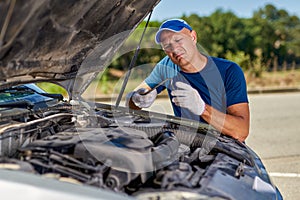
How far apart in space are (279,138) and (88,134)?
5324mm

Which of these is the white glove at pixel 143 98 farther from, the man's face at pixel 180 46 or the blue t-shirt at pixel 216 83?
the man's face at pixel 180 46

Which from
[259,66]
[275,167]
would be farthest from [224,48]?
[275,167]

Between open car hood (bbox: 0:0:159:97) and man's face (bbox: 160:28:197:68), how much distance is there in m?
0.33

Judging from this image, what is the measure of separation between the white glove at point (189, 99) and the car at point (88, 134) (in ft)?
0.51

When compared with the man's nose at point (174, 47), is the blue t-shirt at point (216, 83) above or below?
below

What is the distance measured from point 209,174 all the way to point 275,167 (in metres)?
3.40

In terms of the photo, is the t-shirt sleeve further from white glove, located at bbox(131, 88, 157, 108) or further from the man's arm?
white glove, located at bbox(131, 88, 157, 108)

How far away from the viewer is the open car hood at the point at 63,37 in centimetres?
219

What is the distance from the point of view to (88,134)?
2.61 metres

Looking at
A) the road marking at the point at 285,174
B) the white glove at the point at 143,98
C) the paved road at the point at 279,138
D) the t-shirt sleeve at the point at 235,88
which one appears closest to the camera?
the t-shirt sleeve at the point at 235,88

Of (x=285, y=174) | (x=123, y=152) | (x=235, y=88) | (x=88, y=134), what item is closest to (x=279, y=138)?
(x=285, y=174)

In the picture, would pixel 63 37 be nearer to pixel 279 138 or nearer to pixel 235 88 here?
pixel 235 88

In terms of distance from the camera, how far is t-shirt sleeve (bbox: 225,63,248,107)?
355 cm

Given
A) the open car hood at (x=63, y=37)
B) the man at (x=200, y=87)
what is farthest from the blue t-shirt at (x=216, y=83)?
the open car hood at (x=63, y=37)
